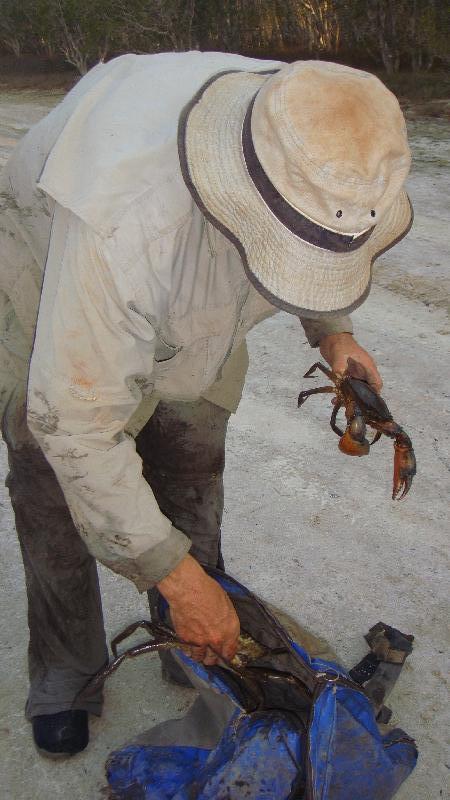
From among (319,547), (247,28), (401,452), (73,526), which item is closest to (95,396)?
(73,526)

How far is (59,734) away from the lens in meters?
2.24

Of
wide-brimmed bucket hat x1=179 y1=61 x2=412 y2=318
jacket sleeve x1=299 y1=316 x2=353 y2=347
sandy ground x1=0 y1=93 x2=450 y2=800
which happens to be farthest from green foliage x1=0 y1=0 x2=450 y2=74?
wide-brimmed bucket hat x1=179 y1=61 x2=412 y2=318

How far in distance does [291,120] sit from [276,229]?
18 cm

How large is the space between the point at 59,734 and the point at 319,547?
111cm

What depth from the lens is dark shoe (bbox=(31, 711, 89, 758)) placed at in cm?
224

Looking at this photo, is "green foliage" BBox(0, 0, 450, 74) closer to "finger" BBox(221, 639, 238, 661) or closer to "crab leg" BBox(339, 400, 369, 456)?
"crab leg" BBox(339, 400, 369, 456)

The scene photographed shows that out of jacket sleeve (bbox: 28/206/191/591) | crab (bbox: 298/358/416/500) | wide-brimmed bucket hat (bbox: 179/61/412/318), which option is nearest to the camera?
wide-brimmed bucket hat (bbox: 179/61/412/318)

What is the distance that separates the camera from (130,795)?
6.53 feet

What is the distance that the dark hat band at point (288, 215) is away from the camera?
1360 millimetres

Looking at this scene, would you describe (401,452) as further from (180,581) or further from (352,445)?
(180,581)

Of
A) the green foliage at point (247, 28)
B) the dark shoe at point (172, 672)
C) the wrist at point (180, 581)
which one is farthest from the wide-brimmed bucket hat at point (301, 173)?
the green foliage at point (247, 28)

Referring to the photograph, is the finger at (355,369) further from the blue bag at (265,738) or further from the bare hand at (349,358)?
the blue bag at (265,738)

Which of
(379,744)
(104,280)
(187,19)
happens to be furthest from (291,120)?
(187,19)

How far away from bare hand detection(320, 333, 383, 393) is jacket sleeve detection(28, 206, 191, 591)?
73cm
